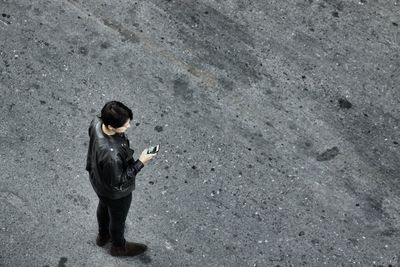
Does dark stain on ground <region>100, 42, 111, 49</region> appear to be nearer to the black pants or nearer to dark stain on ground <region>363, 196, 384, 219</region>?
the black pants

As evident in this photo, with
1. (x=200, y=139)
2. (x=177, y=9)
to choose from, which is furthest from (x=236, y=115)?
(x=177, y=9)

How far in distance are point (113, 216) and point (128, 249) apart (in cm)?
67

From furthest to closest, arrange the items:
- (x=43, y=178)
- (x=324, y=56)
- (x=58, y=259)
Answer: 1. (x=324, y=56)
2. (x=43, y=178)
3. (x=58, y=259)

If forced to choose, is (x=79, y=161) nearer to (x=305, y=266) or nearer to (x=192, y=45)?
(x=192, y=45)

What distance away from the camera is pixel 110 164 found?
4242 mm

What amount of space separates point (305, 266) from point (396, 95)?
84.2 inches

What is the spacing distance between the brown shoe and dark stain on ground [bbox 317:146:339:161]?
1.92 metres

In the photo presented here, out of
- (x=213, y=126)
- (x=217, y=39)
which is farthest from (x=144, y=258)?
(x=217, y=39)

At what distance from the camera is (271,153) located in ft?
20.0

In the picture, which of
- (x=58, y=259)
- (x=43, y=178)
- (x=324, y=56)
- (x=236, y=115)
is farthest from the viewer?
(x=324, y=56)

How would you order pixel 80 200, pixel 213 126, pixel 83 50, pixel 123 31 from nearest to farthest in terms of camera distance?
pixel 80 200 < pixel 213 126 < pixel 83 50 < pixel 123 31

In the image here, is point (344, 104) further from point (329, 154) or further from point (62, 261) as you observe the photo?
point (62, 261)

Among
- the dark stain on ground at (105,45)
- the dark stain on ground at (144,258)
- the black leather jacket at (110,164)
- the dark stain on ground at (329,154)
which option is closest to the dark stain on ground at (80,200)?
the dark stain on ground at (144,258)

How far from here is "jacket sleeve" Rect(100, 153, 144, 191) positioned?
4246 millimetres
